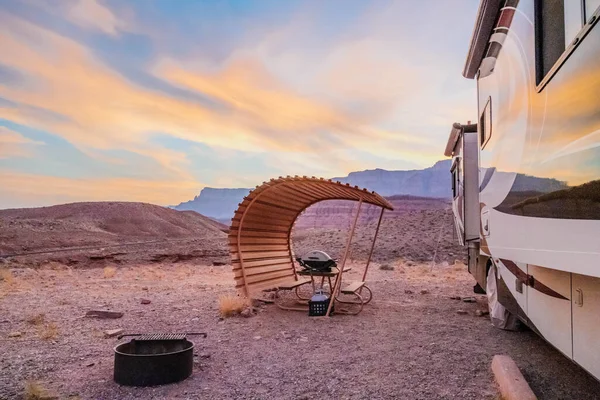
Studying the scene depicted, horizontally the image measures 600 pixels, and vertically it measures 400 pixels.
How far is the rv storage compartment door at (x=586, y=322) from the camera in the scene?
127 inches

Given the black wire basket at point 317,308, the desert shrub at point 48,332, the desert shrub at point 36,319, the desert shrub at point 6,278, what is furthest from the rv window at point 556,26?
the desert shrub at point 6,278

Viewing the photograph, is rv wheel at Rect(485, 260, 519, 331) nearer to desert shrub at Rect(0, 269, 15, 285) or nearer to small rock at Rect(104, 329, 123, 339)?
small rock at Rect(104, 329, 123, 339)

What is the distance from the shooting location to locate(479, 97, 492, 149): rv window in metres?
6.72

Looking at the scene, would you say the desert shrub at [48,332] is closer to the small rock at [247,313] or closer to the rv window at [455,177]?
the small rock at [247,313]

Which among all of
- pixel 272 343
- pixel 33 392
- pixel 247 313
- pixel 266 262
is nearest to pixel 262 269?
pixel 266 262

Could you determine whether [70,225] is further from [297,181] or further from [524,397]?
[524,397]

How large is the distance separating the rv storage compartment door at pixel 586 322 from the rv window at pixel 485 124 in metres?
3.51

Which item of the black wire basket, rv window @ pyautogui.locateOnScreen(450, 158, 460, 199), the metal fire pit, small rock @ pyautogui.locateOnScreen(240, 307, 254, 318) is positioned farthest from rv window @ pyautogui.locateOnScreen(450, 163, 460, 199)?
the metal fire pit

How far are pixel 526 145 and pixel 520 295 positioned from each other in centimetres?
177

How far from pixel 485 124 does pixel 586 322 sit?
4348mm

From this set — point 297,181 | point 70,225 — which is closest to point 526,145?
point 297,181

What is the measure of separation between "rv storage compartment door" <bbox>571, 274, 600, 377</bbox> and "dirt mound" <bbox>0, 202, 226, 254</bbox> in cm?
2695

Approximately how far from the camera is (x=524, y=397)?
4.26 meters

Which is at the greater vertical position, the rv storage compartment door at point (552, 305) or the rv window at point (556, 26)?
the rv window at point (556, 26)
